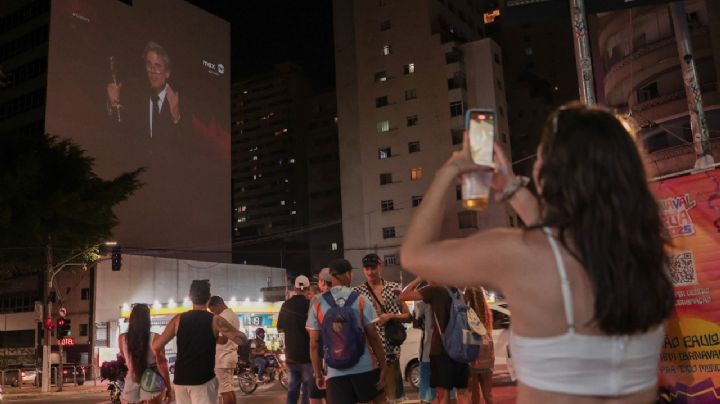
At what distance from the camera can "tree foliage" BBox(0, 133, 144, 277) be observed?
23500mm

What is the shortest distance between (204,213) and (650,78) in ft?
124

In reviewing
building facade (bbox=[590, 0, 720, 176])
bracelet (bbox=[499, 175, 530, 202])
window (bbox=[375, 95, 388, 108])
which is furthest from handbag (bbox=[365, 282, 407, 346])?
window (bbox=[375, 95, 388, 108])

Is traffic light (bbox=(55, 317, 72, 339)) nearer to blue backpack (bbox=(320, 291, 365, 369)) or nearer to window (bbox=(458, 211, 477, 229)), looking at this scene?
blue backpack (bbox=(320, 291, 365, 369))

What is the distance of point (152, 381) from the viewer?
6.47m

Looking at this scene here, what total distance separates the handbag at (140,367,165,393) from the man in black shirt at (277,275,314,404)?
1.73 m

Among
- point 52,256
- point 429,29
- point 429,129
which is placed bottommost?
point 52,256

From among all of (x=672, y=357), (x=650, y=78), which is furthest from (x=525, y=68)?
(x=672, y=357)

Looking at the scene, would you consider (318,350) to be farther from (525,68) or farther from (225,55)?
(525,68)

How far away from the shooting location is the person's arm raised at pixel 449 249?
175 cm

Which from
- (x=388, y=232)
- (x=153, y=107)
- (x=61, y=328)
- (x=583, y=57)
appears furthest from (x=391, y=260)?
(x=583, y=57)

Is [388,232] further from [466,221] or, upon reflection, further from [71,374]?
[71,374]

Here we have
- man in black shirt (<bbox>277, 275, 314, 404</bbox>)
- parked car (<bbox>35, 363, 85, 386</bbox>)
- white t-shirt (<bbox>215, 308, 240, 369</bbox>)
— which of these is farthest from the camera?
parked car (<bbox>35, 363, 85, 386</bbox>)

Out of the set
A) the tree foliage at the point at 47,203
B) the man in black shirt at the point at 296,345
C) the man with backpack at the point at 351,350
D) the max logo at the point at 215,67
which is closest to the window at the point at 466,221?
the max logo at the point at 215,67

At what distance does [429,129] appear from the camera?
55.3m
